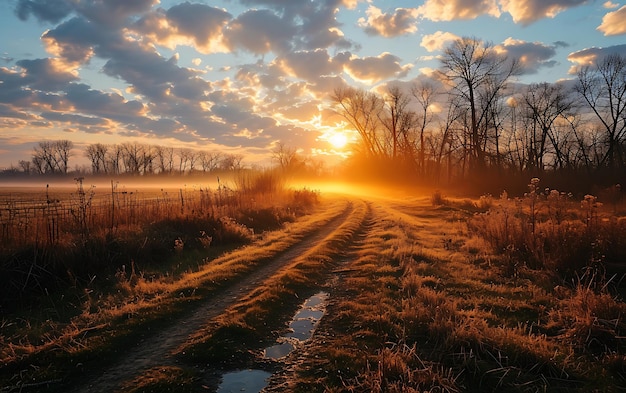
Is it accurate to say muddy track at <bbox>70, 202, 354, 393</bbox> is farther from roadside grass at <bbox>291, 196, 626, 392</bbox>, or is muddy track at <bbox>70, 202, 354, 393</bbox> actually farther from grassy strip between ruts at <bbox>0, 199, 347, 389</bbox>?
roadside grass at <bbox>291, 196, 626, 392</bbox>

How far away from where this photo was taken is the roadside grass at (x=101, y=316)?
17.6 ft

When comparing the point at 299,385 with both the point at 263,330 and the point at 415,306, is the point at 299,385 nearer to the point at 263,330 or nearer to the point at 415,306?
the point at 263,330

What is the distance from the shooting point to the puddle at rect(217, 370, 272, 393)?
4.86 meters

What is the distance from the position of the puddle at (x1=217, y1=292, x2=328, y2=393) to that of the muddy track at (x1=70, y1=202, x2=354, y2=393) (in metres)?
1.07

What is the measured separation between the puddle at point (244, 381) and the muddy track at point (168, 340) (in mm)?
972

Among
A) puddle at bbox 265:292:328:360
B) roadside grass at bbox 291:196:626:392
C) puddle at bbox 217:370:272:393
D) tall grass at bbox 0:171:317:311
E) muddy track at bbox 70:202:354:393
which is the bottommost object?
puddle at bbox 265:292:328:360

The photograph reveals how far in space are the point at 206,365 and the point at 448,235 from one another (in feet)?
44.9

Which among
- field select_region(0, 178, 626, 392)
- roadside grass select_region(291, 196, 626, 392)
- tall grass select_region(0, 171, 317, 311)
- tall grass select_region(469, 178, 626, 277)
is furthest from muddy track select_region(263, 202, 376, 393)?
tall grass select_region(469, 178, 626, 277)

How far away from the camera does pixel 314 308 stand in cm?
809

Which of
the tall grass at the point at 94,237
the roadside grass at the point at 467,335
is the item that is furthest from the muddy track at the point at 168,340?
the tall grass at the point at 94,237

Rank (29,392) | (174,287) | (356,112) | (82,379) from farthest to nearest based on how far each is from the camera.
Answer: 1. (356,112)
2. (174,287)
3. (82,379)
4. (29,392)

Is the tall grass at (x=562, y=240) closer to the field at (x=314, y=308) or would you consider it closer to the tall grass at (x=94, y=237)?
the field at (x=314, y=308)

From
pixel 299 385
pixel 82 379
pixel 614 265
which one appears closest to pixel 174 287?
pixel 82 379

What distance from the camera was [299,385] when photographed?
4883 millimetres
